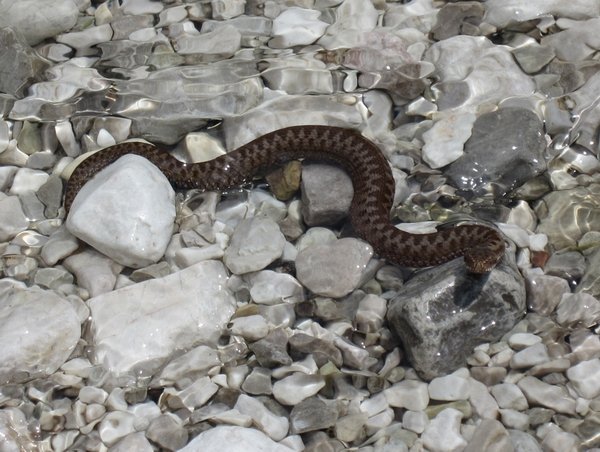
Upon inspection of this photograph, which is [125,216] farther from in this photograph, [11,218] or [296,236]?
[296,236]

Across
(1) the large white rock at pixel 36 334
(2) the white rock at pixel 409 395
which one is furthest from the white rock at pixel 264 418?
(1) the large white rock at pixel 36 334

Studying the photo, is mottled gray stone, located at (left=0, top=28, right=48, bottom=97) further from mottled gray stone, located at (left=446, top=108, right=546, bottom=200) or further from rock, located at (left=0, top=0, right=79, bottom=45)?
mottled gray stone, located at (left=446, top=108, right=546, bottom=200)

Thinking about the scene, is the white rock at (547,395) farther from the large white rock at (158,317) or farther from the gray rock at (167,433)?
the gray rock at (167,433)

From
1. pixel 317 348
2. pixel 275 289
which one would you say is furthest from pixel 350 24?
pixel 317 348

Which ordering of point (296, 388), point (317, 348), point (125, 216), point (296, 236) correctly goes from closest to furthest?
point (296, 388) → point (317, 348) → point (125, 216) → point (296, 236)

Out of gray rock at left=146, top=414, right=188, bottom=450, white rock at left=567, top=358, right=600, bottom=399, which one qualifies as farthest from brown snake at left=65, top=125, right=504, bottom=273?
gray rock at left=146, top=414, right=188, bottom=450

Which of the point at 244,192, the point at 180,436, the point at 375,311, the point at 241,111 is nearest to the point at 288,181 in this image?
the point at 244,192

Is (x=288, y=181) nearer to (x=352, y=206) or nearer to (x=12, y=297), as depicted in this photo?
(x=352, y=206)
